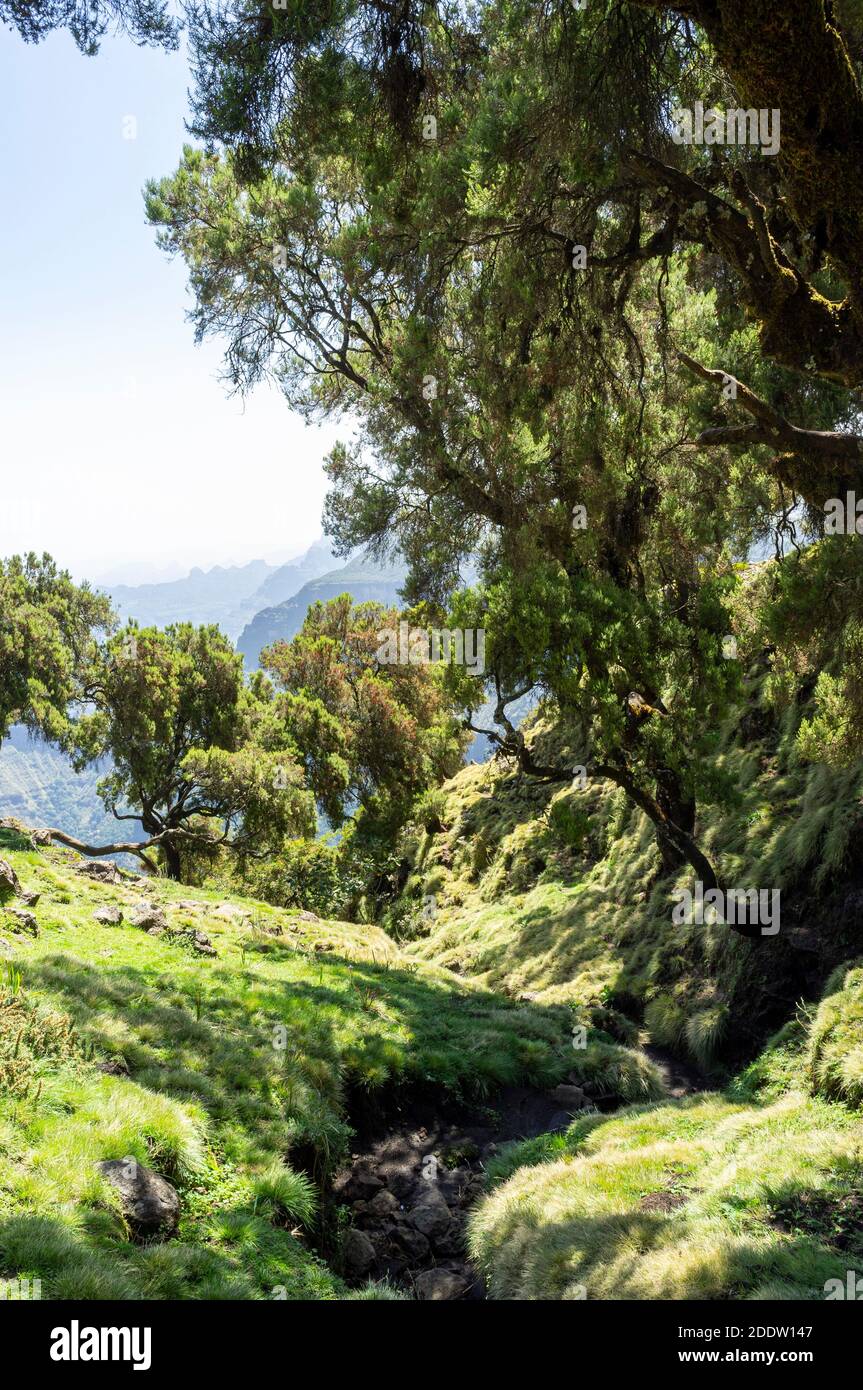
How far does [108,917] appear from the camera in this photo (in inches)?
449

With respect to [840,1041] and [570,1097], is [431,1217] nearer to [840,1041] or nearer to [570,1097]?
[570,1097]

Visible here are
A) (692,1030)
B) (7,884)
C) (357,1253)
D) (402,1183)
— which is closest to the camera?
(357,1253)

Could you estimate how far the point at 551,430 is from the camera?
39.3 feet

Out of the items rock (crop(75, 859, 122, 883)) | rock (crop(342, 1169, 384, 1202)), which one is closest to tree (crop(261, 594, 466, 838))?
rock (crop(75, 859, 122, 883))

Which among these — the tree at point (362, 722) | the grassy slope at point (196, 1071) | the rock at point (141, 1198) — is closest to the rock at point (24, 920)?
the grassy slope at point (196, 1071)

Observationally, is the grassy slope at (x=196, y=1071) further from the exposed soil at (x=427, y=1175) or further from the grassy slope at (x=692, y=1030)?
the grassy slope at (x=692, y=1030)

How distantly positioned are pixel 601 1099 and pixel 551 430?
9494mm

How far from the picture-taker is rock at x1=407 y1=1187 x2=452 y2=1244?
7.07 metres

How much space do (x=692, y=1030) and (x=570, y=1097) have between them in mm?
2865

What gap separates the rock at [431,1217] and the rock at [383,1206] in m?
0.16

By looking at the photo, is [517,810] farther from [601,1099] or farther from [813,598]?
[813,598]

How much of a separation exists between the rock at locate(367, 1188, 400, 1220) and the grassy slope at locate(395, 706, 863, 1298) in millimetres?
897

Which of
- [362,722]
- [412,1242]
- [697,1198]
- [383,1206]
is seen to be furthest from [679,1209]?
[362,722]
